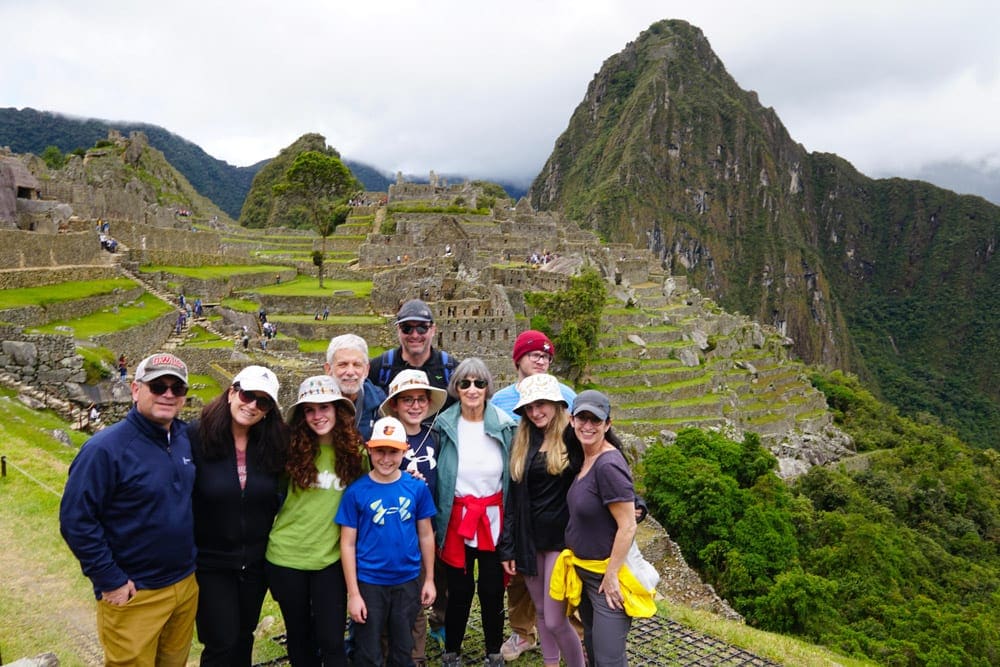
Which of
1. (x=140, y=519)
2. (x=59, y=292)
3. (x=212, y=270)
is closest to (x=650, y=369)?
(x=212, y=270)

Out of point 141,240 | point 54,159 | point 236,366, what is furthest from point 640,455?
point 54,159

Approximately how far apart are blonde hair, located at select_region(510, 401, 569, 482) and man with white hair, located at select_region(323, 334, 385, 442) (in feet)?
3.81

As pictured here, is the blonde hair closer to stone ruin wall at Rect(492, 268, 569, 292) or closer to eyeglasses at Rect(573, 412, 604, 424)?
eyeglasses at Rect(573, 412, 604, 424)

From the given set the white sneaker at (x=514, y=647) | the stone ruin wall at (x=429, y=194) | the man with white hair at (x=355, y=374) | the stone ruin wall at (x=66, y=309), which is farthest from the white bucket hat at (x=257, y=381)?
the stone ruin wall at (x=429, y=194)

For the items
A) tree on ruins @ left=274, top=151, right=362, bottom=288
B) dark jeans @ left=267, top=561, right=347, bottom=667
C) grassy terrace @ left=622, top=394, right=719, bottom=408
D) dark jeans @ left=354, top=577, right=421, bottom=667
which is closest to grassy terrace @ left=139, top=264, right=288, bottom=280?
tree on ruins @ left=274, top=151, right=362, bottom=288

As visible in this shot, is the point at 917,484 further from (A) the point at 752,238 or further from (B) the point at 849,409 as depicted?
(A) the point at 752,238

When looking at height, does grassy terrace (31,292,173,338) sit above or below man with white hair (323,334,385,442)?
below

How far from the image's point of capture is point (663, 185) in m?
169

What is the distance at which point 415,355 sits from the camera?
558cm

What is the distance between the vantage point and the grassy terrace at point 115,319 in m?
14.8

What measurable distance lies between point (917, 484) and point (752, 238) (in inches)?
6594

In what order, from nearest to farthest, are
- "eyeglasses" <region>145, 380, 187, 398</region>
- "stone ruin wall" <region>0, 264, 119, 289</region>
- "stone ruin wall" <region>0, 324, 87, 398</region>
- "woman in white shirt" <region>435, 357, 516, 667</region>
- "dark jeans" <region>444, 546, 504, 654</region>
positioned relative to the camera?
"eyeglasses" <region>145, 380, 187, 398</region> → "woman in white shirt" <region>435, 357, 516, 667</region> → "dark jeans" <region>444, 546, 504, 654</region> → "stone ruin wall" <region>0, 324, 87, 398</region> → "stone ruin wall" <region>0, 264, 119, 289</region>

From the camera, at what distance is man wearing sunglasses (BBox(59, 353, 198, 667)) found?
350 centimetres

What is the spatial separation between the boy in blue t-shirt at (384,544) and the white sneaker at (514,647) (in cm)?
129
